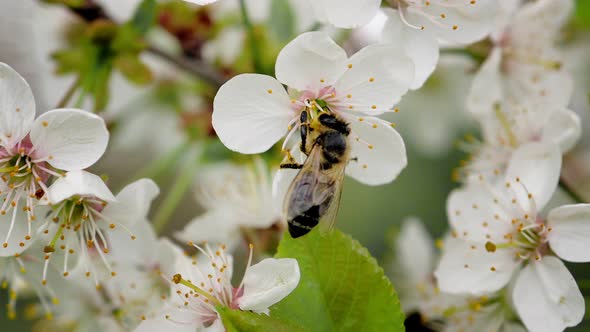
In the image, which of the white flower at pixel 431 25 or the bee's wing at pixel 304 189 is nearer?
the bee's wing at pixel 304 189

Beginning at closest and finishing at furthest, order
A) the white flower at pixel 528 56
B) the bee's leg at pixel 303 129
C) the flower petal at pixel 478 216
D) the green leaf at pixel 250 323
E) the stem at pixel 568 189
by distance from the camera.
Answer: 1. the green leaf at pixel 250 323
2. the bee's leg at pixel 303 129
3. the flower petal at pixel 478 216
4. the stem at pixel 568 189
5. the white flower at pixel 528 56

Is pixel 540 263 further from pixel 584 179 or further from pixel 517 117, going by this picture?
pixel 584 179

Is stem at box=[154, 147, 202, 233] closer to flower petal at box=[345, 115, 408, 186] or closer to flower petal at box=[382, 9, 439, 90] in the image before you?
flower petal at box=[345, 115, 408, 186]

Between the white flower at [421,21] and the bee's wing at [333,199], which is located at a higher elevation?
the white flower at [421,21]

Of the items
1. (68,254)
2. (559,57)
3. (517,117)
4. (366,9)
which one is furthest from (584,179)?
Answer: (68,254)

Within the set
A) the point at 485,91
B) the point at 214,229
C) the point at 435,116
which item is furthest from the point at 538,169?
the point at 435,116

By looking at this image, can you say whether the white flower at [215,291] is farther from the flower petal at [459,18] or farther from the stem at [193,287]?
the flower petal at [459,18]

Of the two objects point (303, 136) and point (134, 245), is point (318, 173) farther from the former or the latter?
point (134, 245)

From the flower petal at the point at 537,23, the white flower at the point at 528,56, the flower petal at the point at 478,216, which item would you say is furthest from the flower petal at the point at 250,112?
the flower petal at the point at 537,23
